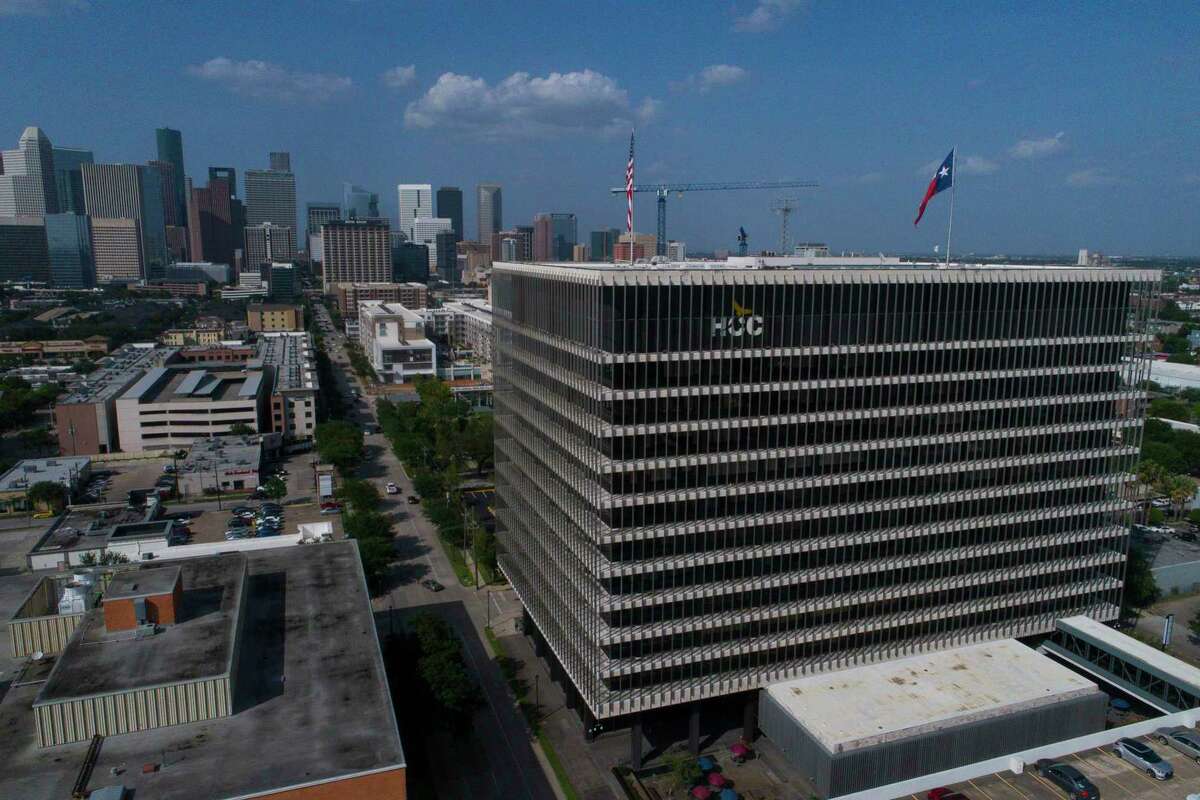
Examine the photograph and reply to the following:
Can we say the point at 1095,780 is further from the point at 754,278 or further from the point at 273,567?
the point at 273,567

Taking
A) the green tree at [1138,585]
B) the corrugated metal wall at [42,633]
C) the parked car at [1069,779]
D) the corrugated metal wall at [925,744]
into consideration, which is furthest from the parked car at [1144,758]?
the corrugated metal wall at [42,633]

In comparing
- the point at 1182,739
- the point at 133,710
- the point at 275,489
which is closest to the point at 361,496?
the point at 275,489

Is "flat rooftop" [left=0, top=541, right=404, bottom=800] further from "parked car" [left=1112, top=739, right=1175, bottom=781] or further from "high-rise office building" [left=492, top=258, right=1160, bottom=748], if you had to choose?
"parked car" [left=1112, top=739, right=1175, bottom=781]

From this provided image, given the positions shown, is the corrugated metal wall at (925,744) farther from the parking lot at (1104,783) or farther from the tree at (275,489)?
the tree at (275,489)

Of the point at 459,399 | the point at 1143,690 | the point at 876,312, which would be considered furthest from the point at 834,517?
the point at 459,399

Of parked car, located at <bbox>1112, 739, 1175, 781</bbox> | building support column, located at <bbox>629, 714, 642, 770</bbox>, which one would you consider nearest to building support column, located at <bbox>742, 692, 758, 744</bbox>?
building support column, located at <bbox>629, 714, 642, 770</bbox>

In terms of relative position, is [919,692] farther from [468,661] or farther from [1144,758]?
[468,661]
